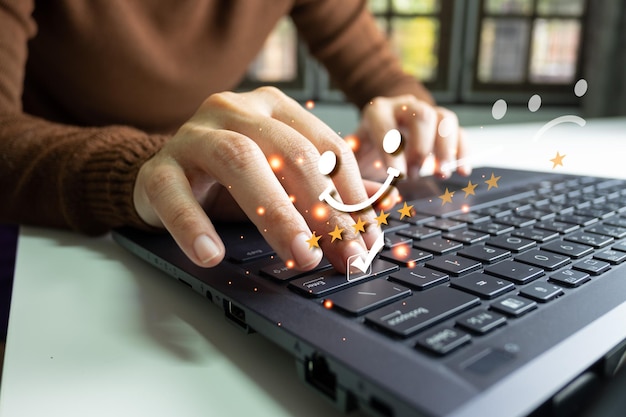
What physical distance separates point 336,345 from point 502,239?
7.6 inches

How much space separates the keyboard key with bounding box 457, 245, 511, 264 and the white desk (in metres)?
0.14

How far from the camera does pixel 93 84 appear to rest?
0.59 meters

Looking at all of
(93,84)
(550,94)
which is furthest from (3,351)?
(550,94)

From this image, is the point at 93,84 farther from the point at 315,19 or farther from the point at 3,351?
the point at 315,19

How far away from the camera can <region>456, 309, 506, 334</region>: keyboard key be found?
21 centimetres

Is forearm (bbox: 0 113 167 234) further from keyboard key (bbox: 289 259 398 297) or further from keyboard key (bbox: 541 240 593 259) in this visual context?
keyboard key (bbox: 541 240 593 259)

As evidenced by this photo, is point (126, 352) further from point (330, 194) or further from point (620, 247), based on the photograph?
point (620, 247)

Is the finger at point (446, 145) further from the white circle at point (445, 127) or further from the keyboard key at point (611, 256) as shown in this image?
the keyboard key at point (611, 256)

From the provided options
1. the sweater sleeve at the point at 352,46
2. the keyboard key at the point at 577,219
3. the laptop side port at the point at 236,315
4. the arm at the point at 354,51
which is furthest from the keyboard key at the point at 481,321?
the sweater sleeve at the point at 352,46

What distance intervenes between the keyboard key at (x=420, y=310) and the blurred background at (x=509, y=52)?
90 cm

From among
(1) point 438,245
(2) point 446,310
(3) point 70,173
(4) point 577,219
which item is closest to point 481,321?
(2) point 446,310

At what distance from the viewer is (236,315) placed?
262 millimetres

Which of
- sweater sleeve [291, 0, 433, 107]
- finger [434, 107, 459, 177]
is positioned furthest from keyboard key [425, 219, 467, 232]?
sweater sleeve [291, 0, 433, 107]

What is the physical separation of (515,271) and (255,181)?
157mm
